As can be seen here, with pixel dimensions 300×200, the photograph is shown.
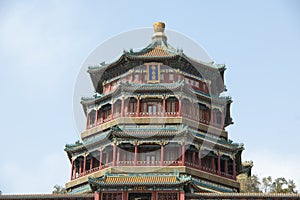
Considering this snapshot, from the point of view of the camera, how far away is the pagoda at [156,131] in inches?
1211

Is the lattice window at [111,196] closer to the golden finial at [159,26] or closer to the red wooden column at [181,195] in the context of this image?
the red wooden column at [181,195]

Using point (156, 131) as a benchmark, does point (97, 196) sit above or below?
below

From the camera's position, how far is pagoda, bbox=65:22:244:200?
30766mm

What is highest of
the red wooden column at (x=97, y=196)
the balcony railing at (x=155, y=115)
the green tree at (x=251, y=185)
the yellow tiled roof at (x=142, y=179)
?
the balcony railing at (x=155, y=115)

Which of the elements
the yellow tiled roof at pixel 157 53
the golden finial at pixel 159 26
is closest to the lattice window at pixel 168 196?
the yellow tiled roof at pixel 157 53

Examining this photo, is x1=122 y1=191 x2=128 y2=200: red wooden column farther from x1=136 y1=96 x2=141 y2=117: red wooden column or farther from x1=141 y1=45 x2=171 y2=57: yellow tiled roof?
x1=141 y1=45 x2=171 y2=57: yellow tiled roof

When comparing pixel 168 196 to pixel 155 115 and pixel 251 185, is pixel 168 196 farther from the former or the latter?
pixel 251 185

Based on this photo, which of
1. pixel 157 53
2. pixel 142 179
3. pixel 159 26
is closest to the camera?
pixel 142 179

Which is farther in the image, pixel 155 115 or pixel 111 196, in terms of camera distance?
pixel 155 115

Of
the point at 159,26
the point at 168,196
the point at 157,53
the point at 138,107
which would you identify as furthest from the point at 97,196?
the point at 159,26

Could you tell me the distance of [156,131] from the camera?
33.8 meters

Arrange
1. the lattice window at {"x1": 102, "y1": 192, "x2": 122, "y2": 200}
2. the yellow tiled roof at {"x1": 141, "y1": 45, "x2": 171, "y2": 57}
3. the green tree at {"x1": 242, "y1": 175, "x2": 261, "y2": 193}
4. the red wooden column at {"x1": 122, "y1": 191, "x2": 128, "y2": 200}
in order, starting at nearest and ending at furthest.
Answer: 1. the red wooden column at {"x1": 122, "y1": 191, "x2": 128, "y2": 200}
2. the lattice window at {"x1": 102, "y1": 192, "x2": 122, "y2": 200}
3. the yellow tiled roof at {"x1": 141, "y1": 45, "x2": 171, "y2": 57}
4. the green tree at {"x1": 242, "y1": 175, "x2": 261, "y2": 193}

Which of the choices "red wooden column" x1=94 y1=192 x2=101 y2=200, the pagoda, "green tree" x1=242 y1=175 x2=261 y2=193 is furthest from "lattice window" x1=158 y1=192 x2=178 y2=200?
"green tree" x1=242 y1=175 x2=261 y2=193

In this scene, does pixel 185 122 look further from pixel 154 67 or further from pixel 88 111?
pixel 88 111
